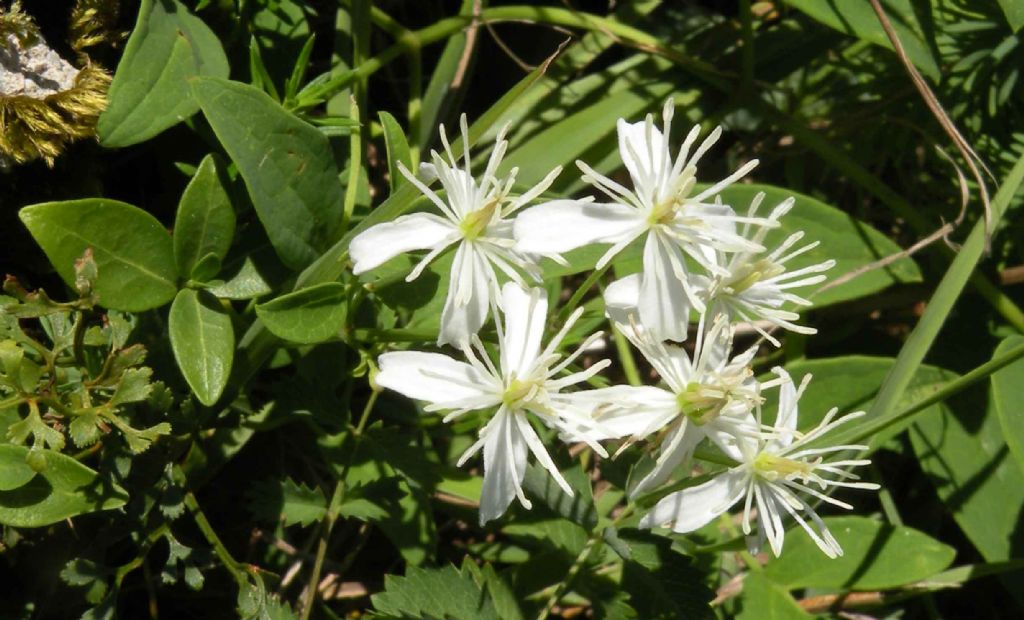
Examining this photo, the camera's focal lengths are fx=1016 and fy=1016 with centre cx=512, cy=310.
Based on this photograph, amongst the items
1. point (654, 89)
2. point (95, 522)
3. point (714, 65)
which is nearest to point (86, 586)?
point (95, 522)

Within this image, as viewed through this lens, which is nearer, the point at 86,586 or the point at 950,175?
the point at 86,586

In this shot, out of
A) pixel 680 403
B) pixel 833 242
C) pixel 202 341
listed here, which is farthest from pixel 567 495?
pixel 833 242

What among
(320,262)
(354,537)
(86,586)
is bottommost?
(354,537)

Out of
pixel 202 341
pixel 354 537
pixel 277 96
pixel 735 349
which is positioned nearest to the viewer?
pixel 202 341

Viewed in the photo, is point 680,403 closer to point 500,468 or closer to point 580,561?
point 500,468

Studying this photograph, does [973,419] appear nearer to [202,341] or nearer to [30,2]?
[202,341]

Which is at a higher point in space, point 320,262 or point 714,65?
point 714,65

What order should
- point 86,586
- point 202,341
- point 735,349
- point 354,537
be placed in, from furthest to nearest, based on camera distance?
point 735,349 → point 354,537 → point 86,586 → point 202,341

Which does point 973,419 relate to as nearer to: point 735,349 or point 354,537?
point 735,349
